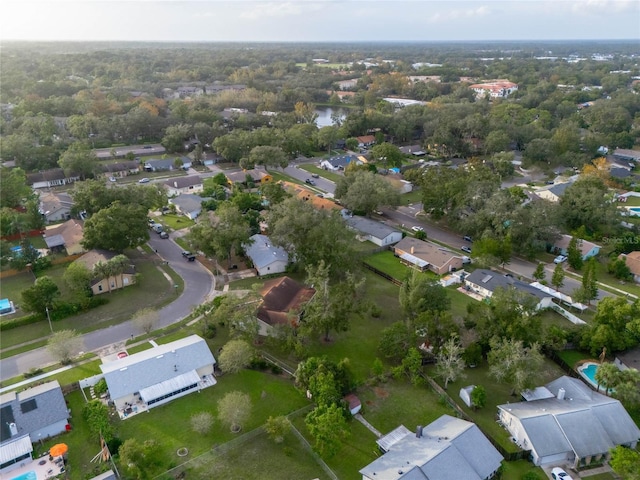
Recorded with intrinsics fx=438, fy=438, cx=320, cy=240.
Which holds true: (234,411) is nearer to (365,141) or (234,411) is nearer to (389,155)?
(389,155)

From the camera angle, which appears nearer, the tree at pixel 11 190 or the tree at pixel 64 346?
the tree at pixel 64 346

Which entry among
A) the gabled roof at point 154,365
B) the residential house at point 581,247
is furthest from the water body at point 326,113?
the gabled roof at point 154,365

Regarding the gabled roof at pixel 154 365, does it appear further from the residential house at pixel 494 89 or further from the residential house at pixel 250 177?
the residential house at pixel 494 89

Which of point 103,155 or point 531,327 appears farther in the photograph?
point 103,155

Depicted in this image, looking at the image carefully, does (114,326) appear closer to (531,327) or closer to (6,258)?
(6,258)

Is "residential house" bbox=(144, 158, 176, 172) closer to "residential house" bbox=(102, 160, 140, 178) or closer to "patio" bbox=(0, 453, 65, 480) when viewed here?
"residential house" bbox=(102, 160, 140, 178)

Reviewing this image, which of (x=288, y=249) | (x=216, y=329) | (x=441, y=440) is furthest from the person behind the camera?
(x=288, y=249)

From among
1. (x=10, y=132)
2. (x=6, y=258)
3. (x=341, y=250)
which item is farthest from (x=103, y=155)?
(x=341, y=250)

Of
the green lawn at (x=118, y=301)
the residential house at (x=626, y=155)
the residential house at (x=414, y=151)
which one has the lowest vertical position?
the green lawn at (x=118, y=301)
